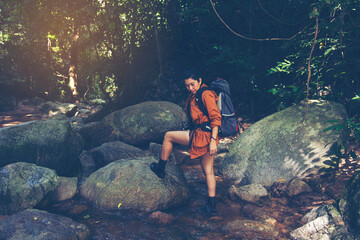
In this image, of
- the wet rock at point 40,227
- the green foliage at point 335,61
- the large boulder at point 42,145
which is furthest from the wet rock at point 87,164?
the green foliage at point 335,61

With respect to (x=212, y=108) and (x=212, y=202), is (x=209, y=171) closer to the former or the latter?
(x=212, y=202)

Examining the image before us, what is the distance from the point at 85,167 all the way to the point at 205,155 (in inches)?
131

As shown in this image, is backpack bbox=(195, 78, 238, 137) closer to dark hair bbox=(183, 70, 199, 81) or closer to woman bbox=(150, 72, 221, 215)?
woman bbox=(150, 72, 221, 215)

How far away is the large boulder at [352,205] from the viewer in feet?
11.0

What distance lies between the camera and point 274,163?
5355 mm

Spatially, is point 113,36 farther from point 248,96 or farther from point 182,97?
point 248,96

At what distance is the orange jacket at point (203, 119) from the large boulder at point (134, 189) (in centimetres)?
90

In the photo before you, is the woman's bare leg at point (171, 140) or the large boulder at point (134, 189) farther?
the large boulder at point (134, 189)

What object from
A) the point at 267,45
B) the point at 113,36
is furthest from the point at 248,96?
the point at 113,36

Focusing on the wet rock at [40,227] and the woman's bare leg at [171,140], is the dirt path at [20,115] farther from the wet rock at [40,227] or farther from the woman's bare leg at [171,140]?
the woman's bare leg at [171,140]

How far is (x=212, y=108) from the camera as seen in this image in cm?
413

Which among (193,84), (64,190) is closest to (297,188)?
(193,84)

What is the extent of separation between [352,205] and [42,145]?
519cm

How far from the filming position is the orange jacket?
415cm
